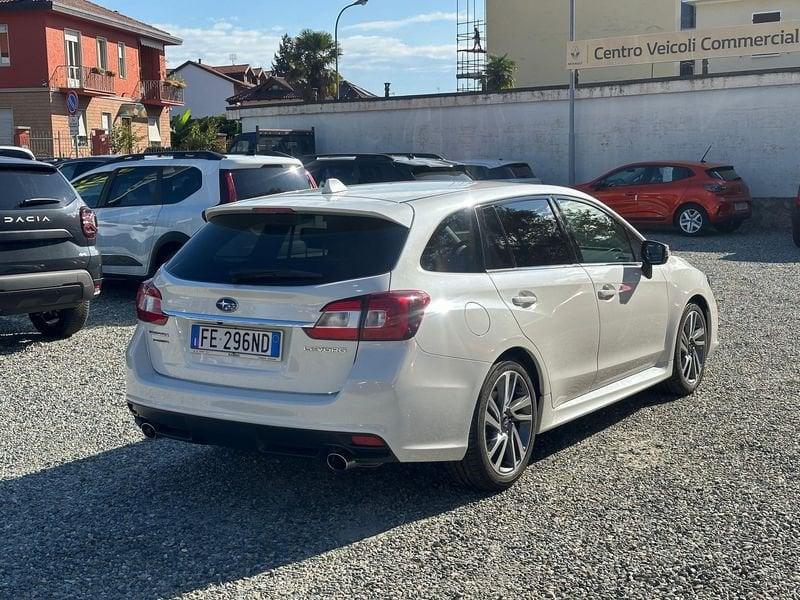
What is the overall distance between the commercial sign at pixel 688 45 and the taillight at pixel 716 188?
462 cm

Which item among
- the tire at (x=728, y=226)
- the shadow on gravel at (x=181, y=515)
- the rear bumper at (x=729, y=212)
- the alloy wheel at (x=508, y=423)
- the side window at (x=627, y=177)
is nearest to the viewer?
the shadow on gravel at (x=181, y=515)

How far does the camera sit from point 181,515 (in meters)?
4.82

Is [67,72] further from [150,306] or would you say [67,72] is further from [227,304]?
[227,304]

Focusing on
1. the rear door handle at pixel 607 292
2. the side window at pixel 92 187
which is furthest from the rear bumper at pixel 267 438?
the side window at pixel 92 187

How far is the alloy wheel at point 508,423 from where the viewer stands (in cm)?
496

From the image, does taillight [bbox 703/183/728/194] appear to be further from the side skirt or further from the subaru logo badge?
the subaru logo badge

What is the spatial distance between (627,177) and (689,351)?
15.3 m

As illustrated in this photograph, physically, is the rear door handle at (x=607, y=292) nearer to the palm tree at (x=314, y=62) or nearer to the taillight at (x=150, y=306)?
the taillight at (x=150, y=306)

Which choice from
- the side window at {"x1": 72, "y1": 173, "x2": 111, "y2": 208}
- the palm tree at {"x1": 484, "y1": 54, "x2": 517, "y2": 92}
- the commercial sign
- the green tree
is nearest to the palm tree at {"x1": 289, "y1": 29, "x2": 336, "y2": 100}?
the green tree

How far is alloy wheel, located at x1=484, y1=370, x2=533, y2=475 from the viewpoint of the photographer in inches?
195

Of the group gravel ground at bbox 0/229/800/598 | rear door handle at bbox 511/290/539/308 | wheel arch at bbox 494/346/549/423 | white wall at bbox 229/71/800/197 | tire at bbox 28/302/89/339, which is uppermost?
white wall at bbox 229/71/800/197

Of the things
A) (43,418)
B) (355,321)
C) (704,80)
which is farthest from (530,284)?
(704,80)

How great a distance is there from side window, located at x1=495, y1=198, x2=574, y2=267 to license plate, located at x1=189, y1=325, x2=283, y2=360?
1.49m

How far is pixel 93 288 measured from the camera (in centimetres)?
922
